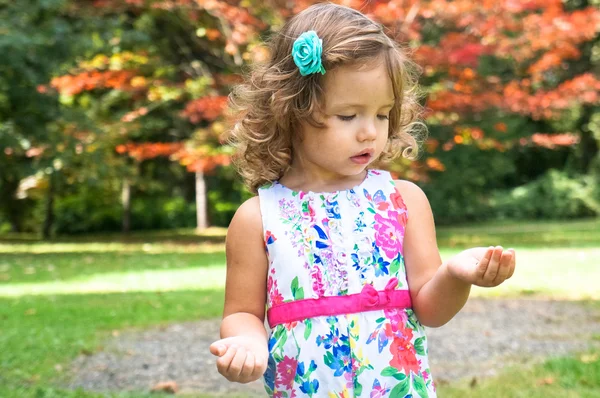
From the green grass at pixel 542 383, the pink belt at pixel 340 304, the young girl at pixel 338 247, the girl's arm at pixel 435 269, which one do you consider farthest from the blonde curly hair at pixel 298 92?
the green grass at pixel 542 383

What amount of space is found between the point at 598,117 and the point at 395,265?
25.2 meters

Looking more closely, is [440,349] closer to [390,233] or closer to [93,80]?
[390,233]

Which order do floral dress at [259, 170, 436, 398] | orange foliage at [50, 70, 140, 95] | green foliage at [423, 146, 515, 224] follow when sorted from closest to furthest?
1. floral dress at [259, 170, 436, 398]
2. orange foliage at [50, 70, 140, 95]
3. green foliage at [423, 146, 515, 224]

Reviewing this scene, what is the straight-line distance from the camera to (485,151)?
76.7 ft

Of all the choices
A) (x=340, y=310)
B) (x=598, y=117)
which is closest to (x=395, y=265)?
(x=340, y=310)

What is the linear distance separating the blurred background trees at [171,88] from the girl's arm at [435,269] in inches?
223

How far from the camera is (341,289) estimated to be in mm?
2006

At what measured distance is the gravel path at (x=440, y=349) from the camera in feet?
14.4

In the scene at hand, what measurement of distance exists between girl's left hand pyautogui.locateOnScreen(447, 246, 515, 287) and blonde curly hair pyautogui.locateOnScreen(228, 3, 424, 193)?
1.63ft

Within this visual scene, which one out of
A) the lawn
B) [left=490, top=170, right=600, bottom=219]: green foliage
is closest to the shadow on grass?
the lawn

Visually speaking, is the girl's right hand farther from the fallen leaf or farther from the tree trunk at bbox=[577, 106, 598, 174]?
the tree trunk at bbox=[577, 106, 598, 174]

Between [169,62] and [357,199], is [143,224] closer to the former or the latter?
[169,62]

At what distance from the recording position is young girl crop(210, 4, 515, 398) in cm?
198

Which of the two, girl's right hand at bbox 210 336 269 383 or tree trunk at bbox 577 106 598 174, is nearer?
→ girl's right hand at bbox 210 336 269 383
